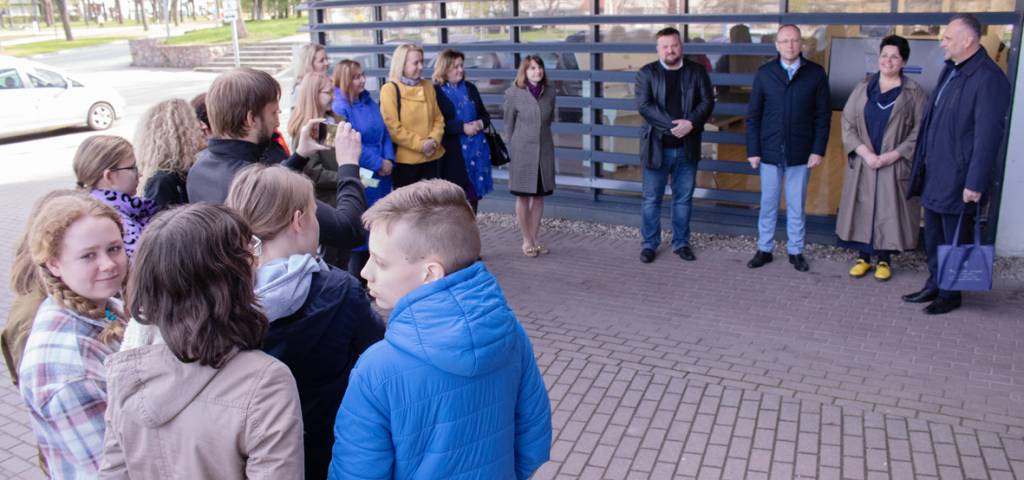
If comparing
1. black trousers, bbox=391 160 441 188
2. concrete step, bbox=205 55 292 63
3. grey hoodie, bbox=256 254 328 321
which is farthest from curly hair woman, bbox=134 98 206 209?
concrete step, bbox=205 55 292 63

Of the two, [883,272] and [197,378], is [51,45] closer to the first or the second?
[883,272]

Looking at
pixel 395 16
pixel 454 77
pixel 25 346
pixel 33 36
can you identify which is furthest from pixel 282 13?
pixel 25 346

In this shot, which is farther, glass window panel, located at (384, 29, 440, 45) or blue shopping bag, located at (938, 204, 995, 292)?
glass window panel, located at (384, 29, 440, 45)

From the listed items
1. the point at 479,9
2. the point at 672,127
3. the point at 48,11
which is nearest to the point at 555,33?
the point at 479,9

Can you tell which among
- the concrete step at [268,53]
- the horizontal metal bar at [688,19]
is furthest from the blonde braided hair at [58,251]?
the concrete step at [268,53]

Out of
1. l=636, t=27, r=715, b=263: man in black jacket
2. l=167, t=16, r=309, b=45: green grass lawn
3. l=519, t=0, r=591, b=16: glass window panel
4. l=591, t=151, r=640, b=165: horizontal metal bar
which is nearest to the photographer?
l=636, t=27, r=715, b=263: man in black jacket

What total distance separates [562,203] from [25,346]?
7.18 meters

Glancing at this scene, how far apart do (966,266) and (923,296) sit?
1.62 ft

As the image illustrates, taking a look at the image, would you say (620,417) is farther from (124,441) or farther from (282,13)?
(282,13)

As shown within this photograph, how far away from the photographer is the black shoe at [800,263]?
24.0 feet

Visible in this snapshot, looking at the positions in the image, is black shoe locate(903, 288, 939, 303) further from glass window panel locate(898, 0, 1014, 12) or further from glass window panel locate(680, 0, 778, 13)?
glass window panel locate(680, 0, 778, 13)

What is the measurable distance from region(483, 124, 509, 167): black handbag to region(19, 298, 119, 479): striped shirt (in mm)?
5538

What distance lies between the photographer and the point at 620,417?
15.8ft

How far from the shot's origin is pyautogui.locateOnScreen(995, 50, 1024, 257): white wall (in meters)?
6.98
